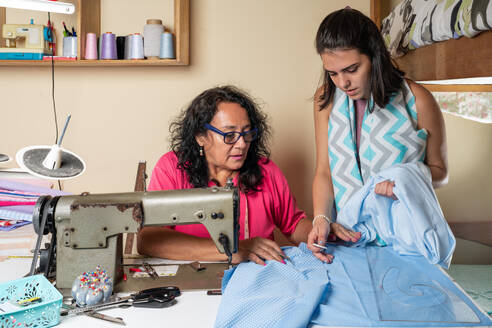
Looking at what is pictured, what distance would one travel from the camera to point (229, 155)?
2.04 m

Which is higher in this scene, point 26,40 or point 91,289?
point 26,40

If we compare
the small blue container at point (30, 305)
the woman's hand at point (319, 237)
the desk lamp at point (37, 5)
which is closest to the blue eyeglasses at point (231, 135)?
the woman's hand at point (319, 237)

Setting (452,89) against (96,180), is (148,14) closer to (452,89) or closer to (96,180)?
(96,180)

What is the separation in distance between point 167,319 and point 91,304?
214 millimetres

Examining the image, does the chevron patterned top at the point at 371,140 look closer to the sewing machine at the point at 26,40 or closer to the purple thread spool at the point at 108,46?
the purple thread spool at the point at 108,46

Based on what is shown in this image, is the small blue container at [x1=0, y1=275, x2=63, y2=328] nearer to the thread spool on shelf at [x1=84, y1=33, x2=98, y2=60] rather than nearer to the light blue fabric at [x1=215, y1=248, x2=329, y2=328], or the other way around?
the light blue fabric at [x1=215, y1=248, x2=329, y2=328]

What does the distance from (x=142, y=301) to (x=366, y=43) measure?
1164 mm

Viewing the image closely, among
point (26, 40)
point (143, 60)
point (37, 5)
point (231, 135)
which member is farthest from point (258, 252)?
point (26, 40)

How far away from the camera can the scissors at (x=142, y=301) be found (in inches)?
50.7

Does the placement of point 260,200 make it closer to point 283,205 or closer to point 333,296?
point 283,205

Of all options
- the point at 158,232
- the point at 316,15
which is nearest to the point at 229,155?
the point at 158,232

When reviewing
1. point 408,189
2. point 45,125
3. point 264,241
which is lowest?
point 264,241

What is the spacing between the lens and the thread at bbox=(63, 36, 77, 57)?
3.02m

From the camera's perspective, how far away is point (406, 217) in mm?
1633
